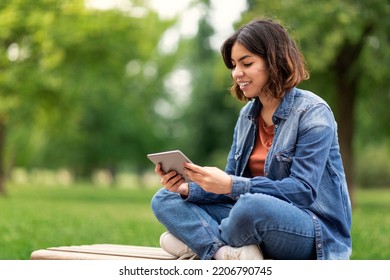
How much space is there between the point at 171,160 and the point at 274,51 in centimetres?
84

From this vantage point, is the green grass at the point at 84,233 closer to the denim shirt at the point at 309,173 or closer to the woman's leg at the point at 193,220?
the woman's leg at the point at 193,220

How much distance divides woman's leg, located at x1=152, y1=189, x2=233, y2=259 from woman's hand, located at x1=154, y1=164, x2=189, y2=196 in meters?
0.05

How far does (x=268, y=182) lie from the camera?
12.6 ft

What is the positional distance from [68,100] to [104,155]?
12143mm

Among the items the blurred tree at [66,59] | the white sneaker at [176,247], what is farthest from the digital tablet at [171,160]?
the blurred tree at [66,59]

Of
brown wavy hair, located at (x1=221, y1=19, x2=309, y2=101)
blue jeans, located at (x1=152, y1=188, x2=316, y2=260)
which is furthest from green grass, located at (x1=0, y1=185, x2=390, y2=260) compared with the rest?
brown wavy hair, located at (x1=221, y1=19, x2=309, y2=101)

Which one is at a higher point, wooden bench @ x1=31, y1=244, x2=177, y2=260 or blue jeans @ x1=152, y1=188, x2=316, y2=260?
blue jeans @ x1=152, y1=188, x2=316, y2=260

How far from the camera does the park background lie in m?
11.5

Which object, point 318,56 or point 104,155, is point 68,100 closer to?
point 318,56

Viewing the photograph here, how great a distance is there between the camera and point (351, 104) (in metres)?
16.3

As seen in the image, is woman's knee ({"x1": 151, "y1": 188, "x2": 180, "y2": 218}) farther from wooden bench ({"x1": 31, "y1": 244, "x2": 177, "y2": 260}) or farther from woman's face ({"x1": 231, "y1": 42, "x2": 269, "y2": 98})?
woman's face ({"x1": 231, "y1": 42, "x2": 269, "y2": 98})
